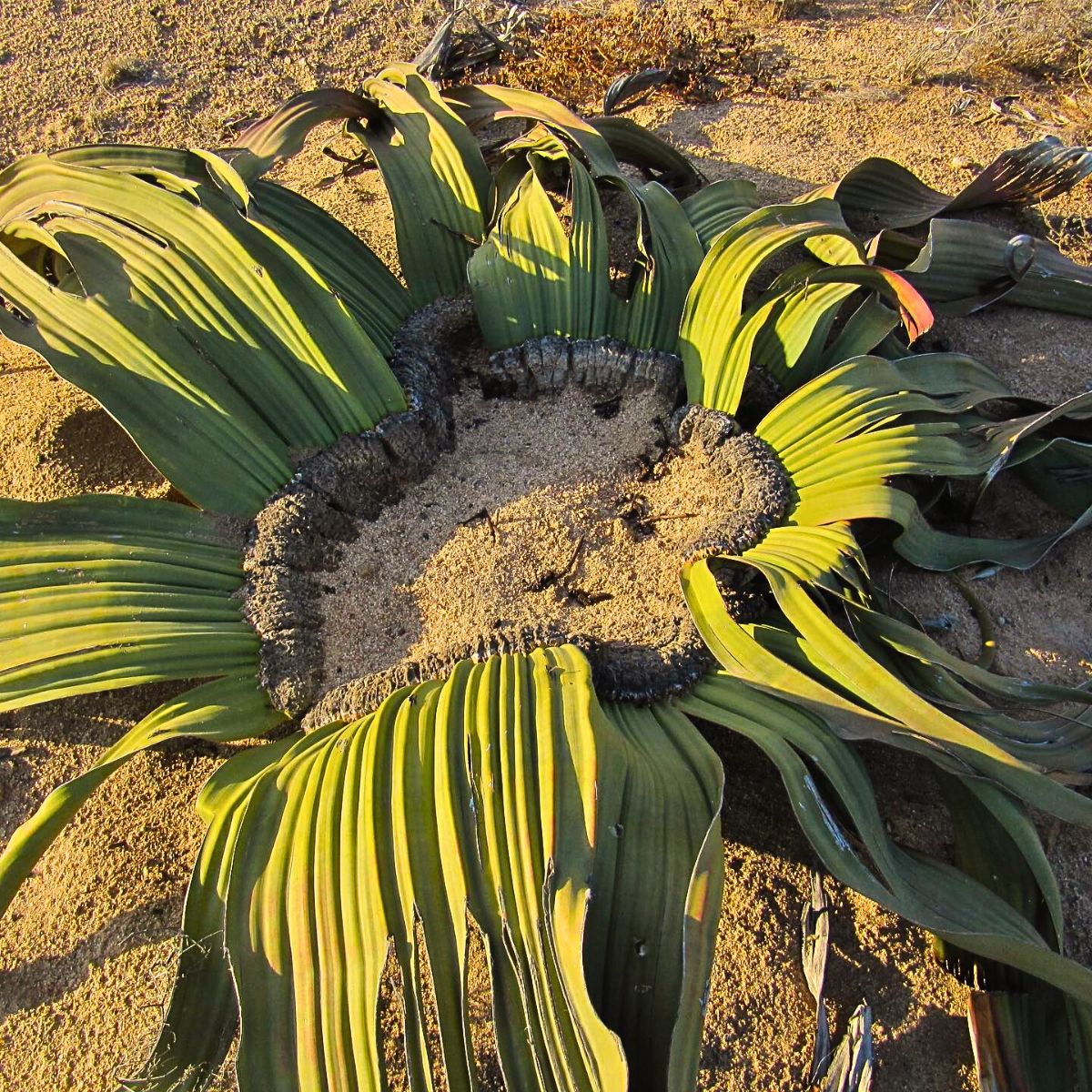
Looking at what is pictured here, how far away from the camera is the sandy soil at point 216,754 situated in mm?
1103

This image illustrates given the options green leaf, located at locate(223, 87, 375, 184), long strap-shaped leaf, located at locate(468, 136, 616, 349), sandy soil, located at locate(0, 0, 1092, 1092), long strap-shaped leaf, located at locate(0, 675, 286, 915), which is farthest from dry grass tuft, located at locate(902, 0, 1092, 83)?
long strap-shaped leaf, located at locate(0, 675, 286, 915)

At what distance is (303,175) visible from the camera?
2432 mm

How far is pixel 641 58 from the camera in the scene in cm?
266

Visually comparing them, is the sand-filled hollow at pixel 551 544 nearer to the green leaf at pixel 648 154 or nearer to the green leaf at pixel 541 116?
the green leaf at pixel 541 116

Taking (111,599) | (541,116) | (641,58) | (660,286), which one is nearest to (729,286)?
(660,286)

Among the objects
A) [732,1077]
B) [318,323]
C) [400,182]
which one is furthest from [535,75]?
[732,1077]

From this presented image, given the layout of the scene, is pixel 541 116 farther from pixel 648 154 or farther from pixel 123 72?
pixel 123 72

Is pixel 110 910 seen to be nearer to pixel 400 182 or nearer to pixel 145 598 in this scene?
pixel 145 598

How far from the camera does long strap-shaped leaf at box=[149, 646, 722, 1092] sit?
85 centimetres

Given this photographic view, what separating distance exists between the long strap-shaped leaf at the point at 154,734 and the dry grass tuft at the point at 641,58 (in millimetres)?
2090

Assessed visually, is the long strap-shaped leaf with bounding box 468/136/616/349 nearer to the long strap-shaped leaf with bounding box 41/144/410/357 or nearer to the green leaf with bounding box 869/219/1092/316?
the long strap-shaped leaf with bounding box 41/144/410/357

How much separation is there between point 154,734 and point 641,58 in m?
2.41

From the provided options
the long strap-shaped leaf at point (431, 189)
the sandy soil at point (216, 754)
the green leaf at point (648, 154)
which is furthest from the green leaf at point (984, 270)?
the long strap-shaped leaf at point (431, 189)

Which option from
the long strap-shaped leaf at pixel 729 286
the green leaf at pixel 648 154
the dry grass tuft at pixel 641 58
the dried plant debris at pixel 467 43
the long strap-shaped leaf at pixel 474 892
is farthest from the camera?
the dry grass tuft at pixel 641 58
